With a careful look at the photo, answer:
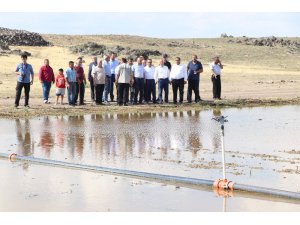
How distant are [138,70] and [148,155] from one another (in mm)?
10473

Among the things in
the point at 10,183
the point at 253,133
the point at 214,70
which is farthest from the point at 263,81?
the point at 10,183

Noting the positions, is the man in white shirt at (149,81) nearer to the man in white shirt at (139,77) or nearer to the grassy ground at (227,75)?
the man in white shirt at (139,77)

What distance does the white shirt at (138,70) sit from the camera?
23.9 m

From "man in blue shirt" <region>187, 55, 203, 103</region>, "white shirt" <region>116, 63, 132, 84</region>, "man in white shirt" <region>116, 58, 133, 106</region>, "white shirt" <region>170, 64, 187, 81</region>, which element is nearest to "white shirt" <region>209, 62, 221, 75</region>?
"man in blue shirt" <region>187, 55, 203, 103</region>

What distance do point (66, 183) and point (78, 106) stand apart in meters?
12.5

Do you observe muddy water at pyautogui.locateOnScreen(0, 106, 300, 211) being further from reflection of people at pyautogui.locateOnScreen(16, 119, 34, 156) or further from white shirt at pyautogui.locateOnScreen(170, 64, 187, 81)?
white shirt at pyautogui.locateOnScreen(170, 64, 187, 81)

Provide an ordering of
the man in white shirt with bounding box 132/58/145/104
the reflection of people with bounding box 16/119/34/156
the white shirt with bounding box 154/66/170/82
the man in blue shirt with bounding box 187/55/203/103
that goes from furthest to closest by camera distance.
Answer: the man in blue shirt with bounding box 187/55/203/103
the white shirt with bounding box 154/66/170/82
the man in white shirt with bounding box 132/58/145/104
the reflection of people with bounding box 16/119/34/156

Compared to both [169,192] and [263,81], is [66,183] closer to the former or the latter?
[169,192]

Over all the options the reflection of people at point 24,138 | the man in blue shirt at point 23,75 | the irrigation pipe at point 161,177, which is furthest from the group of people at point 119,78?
the irrigation pipe at point 161,177

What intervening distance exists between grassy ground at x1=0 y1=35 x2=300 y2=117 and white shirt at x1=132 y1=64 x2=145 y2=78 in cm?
140

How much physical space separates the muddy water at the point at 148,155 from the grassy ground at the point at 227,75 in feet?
9.17

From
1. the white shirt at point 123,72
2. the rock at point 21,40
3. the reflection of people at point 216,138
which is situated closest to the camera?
the reflection of people at point 216,138

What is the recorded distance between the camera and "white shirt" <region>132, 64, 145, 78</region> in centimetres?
2390
